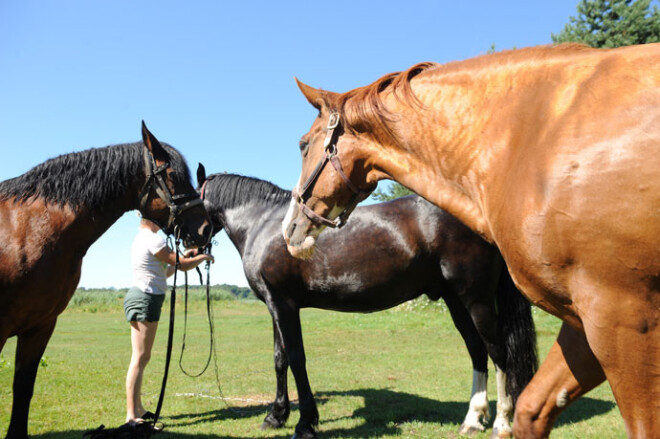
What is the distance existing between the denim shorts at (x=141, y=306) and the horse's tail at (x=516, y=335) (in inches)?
142

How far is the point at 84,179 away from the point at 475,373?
411cm

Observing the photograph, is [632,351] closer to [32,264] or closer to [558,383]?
[558,383]

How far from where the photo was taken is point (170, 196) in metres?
4.03

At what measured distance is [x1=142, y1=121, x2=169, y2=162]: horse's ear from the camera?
157 inches

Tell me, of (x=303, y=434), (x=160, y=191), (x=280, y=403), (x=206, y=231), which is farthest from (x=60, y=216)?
(x=280, y=403)

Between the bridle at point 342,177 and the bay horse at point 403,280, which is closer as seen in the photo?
the bridle at point 342,177

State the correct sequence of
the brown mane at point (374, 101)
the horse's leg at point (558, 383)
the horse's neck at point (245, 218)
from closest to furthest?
the horse's leg at point (558, 383) → the brown mane at point (374, 101) → the horse's neck at point (245, 218)

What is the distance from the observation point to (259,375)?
8164mm

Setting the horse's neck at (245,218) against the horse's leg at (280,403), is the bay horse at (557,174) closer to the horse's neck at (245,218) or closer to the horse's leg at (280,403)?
the horse's neck at (245,218)

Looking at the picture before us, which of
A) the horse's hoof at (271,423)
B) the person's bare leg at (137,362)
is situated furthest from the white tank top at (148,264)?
the horse's hoof at (271,423)

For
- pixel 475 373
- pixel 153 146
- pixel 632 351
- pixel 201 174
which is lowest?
pixel 475 373

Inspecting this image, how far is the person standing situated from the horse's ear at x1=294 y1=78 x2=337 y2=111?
2.80 meters

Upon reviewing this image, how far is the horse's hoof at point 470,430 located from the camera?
14.8ft

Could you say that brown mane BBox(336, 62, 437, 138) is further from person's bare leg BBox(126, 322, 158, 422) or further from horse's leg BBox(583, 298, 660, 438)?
person's bare leg BBox(126, 322, 158, 422)
